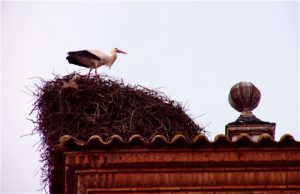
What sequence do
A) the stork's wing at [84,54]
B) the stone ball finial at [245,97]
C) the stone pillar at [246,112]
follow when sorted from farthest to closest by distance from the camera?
the stork's wing at [84,54] < the stone ball finial at [245,97] < the stone pillar at [246,112]

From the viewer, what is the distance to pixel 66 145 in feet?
21.4

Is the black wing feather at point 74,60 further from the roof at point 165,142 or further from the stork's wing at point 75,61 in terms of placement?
the roof at point 165,142

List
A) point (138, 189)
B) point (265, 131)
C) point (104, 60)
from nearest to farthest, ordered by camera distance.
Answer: point (138, 189)
point (265, 131)
point (104, 60)

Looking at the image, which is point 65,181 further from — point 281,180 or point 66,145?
point 281,180

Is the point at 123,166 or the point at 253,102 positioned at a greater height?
the point at 253,102

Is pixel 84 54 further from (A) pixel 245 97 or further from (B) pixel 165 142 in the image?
(B) pixel 165 142

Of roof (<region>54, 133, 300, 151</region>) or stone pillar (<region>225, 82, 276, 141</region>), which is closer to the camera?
roof (<region>54, 133, 300, 151</region>)

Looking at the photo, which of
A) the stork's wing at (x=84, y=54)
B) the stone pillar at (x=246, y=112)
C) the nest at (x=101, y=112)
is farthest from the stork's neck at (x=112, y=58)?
the stone pillar at (x=246, y=112)

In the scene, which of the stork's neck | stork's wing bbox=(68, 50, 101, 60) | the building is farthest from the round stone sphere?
the stork's neck

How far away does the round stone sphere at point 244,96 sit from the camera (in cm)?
811

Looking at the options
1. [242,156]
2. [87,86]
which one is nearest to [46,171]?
[87,86]

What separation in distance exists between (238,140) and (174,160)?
56cm

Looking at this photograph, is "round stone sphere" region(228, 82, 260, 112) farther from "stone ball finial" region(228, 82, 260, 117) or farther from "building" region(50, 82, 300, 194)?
"building" region(50, 82, 300, 194)

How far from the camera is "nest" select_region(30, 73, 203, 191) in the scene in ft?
27.7
